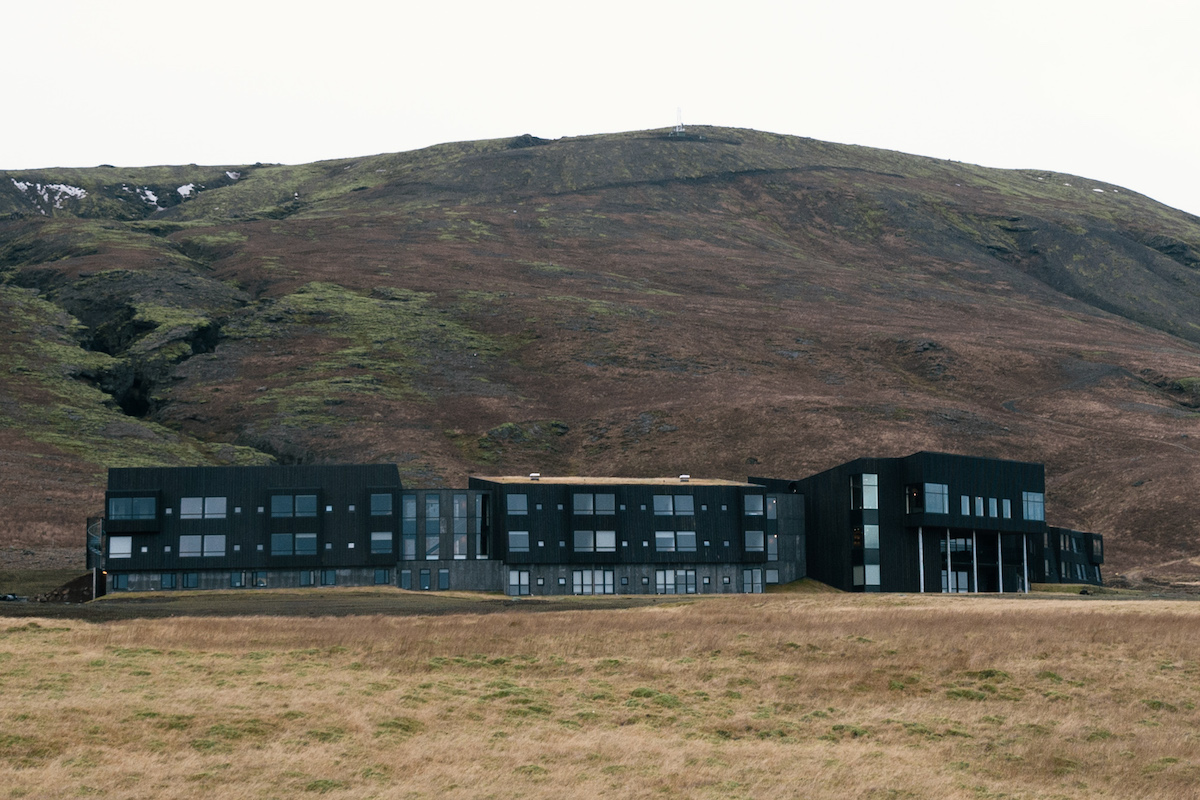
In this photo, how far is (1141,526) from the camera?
141625 millimetres

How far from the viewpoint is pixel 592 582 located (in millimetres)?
103312

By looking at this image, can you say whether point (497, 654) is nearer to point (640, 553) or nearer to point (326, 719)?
point (326, 719)

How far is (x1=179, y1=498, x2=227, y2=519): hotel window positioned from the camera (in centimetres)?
9831

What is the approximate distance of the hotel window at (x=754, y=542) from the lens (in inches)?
4126

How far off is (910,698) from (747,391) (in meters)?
140

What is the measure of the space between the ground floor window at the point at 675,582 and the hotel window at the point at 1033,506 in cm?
2903

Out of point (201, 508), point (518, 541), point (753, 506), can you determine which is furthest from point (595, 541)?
point (201, 508)

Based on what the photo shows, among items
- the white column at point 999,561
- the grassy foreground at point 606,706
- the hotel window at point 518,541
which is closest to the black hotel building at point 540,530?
the hotel window at point 518,541

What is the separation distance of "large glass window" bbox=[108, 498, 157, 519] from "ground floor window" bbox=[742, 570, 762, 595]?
154ft

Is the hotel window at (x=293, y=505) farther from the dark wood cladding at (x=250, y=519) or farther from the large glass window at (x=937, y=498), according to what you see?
the large glass window at (x=937, y=498)

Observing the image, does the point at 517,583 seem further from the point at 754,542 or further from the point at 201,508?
the point at 201,508

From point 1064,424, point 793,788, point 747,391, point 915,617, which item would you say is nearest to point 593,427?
point 747,391

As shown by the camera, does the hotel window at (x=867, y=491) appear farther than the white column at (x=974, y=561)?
No

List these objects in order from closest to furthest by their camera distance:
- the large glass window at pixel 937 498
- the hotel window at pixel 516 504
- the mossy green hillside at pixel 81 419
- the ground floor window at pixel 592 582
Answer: the large glass window at pixel 937 498 < the hotel window at pixel 516 504 < the ground floor window at pixel 592 582 < the mossy green hillside at pixel 81 419
